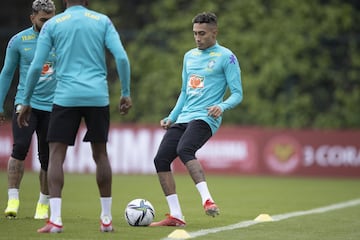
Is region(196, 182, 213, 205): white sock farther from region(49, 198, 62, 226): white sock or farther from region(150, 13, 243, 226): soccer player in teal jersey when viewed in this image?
region(49, 198, 62, 226): white sock

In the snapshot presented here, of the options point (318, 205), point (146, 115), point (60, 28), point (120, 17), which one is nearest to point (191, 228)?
point (60, 28)

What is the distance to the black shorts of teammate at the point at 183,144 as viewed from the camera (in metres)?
9.59

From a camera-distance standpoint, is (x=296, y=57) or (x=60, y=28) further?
(x=296, y=57)

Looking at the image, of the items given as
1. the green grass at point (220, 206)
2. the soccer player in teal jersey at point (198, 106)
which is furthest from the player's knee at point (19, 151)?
the soccer player in teal jersey at point (198, 106)

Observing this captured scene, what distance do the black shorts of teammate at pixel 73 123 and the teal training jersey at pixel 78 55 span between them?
0.07 m

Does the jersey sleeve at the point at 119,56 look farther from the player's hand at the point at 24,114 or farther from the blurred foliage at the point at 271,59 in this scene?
the blurred foliage at the point at 271,59

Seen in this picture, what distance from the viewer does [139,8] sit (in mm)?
30016

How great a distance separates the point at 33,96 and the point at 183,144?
187 cm

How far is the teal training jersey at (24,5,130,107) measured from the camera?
8266 mm

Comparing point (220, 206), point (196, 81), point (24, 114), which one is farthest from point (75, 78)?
point (220, 206)

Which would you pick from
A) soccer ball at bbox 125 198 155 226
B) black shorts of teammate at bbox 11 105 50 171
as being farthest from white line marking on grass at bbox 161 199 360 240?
black shorts of teammate at bbox 11 105 50 171

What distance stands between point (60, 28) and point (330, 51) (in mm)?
20285

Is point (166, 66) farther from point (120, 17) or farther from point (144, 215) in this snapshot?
point (144, 215)

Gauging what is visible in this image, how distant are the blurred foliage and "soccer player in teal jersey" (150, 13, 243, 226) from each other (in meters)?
17.0
